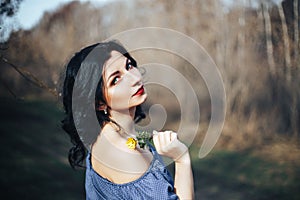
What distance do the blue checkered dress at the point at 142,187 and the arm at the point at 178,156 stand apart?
0.06 feet

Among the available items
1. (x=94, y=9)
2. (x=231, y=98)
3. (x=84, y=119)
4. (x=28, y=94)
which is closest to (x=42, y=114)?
(x=28, y=94)

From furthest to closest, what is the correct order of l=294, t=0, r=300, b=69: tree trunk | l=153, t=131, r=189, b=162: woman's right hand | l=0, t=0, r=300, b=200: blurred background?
1. l=294, t=0, r=300, b=69: tree trunk
2. l=0, t=0, r=300, b=200: blurred background
3. l=153, t=131, r=189, b=162: woman's right hand

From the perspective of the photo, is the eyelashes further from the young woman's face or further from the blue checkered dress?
the blue checkered dress

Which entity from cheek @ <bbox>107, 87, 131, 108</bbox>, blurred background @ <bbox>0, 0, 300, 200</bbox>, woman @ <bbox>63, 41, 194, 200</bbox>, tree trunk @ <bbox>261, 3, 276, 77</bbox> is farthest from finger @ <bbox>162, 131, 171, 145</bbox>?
tree trunk @ <bbox>261, 3, 276, 77</bbox>

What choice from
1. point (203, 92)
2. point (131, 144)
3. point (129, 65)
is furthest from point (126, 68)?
point (203, 92)

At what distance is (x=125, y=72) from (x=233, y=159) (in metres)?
2.17

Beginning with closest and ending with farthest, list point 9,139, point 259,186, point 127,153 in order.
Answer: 1. point 127,153
2. point 9,139
3. point 259,186

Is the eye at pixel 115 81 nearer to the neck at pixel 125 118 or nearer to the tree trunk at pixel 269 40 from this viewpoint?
the neck at pixel 125 118

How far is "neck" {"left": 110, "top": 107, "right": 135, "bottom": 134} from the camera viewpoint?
934 millimetres

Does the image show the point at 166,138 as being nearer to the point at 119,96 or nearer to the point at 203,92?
the point at 119,96

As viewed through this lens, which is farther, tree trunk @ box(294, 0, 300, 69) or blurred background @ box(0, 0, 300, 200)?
tree trunk @ box(294, 0, 300, 69)

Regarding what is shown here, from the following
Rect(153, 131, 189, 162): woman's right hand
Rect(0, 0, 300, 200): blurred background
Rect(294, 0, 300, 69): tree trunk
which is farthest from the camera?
Rect(294, 0, 300, 69): tree trunk

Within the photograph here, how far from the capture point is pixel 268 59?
2.91 meters

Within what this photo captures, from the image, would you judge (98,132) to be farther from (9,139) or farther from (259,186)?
(259,186)
